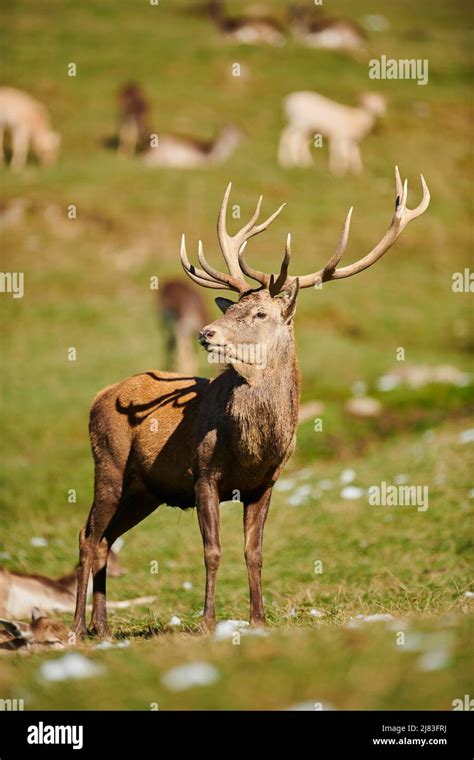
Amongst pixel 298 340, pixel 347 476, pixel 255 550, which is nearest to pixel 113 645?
pixel 255 550

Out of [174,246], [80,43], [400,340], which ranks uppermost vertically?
[80,43]

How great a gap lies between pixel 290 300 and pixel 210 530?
5.73ft

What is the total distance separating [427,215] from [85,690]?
2716 centimetres

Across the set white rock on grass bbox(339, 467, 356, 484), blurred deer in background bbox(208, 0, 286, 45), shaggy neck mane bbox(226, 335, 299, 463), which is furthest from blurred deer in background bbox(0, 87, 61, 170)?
shaggy neck mane bbox(226, 335, 299, 463)

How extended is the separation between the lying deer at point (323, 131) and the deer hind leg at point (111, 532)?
25474mm

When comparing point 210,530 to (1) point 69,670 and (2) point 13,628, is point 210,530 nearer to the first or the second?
(2) point 13,628

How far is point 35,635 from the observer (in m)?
7.85

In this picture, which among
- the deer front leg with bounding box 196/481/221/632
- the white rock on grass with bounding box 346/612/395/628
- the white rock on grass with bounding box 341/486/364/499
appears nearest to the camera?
the white rock on grass with bounding box 346/612/395/628

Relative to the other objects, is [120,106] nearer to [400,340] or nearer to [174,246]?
Result: [174,246]

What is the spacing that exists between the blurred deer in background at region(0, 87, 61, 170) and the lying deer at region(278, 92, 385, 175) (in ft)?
23.7

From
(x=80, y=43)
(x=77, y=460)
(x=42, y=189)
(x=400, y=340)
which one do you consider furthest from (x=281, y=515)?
(x=80, y=43)

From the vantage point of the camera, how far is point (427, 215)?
102ft

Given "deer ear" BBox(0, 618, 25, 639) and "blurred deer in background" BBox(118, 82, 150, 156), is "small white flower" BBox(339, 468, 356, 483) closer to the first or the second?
"deer ear" BBox(0, 618, 25, 639)

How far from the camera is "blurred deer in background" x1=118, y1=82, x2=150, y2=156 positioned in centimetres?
3438
